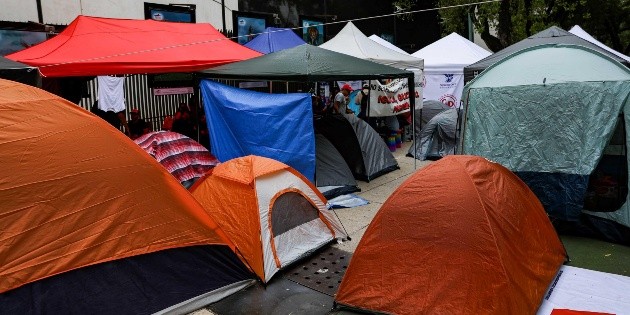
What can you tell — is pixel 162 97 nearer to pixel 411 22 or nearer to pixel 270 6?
pixel 270 6

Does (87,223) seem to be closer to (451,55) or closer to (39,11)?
(39,11)

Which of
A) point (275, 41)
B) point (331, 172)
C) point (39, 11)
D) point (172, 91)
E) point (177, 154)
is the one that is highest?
point (39, 11)

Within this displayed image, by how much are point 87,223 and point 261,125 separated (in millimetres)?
4412

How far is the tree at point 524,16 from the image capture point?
17.8 m

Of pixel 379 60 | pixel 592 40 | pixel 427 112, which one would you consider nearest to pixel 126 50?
pixel 379 60

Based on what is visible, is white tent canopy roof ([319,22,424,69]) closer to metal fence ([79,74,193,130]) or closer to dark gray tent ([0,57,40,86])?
metal fence ([79,74,193,130])

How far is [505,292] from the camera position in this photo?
13.1 ft

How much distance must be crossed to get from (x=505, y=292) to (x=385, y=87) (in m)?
9.40

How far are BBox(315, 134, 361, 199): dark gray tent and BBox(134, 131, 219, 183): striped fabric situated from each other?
1950 mm

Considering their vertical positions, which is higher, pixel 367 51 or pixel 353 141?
pixel 367 51

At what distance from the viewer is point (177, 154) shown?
7.37 metres

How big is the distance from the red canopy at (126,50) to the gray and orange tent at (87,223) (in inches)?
175

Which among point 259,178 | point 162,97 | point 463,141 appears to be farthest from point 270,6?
point 259,178

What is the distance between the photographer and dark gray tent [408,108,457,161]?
11.2m
